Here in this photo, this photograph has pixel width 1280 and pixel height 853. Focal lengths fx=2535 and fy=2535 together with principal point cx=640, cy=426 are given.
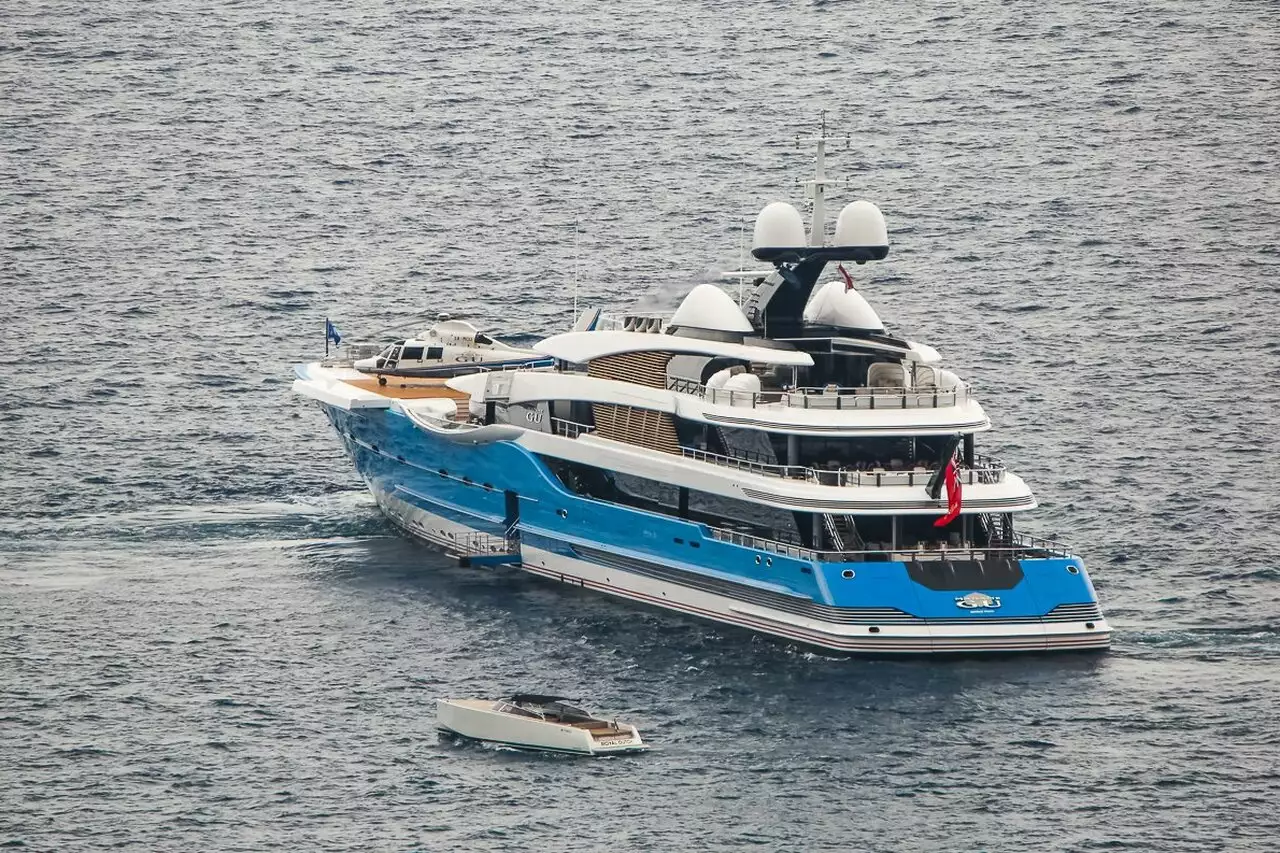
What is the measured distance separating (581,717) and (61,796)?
15.6 meters

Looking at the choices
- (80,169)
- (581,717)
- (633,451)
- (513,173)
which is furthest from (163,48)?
(581,717)

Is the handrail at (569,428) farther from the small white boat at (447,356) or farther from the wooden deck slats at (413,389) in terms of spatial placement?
the small white boat at (447,356)

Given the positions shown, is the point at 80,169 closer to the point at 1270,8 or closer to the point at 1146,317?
the point at 1146,317

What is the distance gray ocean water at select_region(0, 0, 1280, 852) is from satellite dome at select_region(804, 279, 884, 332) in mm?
10780

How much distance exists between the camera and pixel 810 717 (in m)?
79.1

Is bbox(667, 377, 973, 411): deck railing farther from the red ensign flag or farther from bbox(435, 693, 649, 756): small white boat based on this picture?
bbox(435, 693, 649, 756): small white boat

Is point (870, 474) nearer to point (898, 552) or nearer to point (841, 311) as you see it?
point (898, 552)

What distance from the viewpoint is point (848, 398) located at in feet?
289

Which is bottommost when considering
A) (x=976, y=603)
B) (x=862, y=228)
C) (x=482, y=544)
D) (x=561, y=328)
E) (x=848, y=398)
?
(x=482, y=544)

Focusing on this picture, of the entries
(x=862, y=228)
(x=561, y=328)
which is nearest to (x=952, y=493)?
(x=862, y=228)

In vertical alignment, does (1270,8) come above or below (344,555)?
above

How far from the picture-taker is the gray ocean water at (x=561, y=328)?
74.2 meters

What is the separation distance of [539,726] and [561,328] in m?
56.6

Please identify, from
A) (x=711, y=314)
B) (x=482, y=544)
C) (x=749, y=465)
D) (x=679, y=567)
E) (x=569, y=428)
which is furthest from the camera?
(x=482, y=544)
